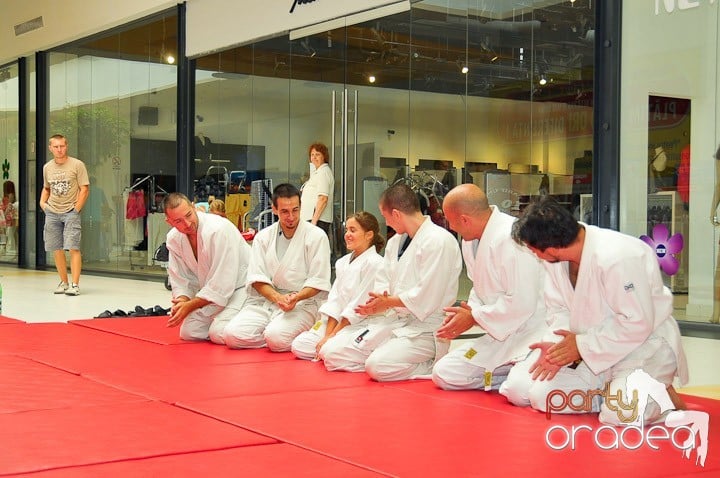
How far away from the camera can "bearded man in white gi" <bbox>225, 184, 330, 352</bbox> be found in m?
6.71

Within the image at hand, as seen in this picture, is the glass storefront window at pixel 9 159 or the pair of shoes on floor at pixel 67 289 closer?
the pair of shoes on floor at pixel 67 289

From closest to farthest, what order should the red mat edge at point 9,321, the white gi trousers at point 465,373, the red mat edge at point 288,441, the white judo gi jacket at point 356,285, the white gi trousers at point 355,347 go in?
the red mat edge at point 288,441, the white gi trousers at point 465,373, the white gi trousers at point 355,347, the white judo gi jacket at point 356,285, the red mat edge at point 9,321

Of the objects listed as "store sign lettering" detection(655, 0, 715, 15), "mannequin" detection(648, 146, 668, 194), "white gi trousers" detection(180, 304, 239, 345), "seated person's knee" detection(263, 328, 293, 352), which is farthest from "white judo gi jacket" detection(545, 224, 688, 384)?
"store sign lettering" detection(655, 0, 715, 15)

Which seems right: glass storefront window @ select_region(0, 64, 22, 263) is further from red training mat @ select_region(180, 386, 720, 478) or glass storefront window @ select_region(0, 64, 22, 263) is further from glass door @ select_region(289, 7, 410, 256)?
red training mat @ select_region(180, 386, 720, 478)

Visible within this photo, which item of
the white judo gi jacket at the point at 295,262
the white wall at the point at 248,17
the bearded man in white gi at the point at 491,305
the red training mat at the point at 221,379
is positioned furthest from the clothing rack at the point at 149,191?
the bearded man in white gi at the point at 491,305

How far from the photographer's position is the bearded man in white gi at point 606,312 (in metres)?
4.11

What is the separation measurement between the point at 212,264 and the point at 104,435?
3.31 meters

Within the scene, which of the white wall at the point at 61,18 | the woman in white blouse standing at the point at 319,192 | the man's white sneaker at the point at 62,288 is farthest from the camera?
the white wall at the point at 61,18

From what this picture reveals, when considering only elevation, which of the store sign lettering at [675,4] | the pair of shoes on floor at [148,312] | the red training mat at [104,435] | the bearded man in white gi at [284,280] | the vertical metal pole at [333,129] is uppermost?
the store sign lettering at [675,4]

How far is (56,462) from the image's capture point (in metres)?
3.46

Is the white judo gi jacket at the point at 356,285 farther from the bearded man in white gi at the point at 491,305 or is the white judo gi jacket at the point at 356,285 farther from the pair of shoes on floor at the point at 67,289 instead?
the pair of shoes on floor at the point at 67,289

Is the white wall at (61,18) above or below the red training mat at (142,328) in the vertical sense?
above

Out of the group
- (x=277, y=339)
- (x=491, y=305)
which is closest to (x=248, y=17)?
(x=277, y=339)

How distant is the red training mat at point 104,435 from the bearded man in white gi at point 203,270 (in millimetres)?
2575
